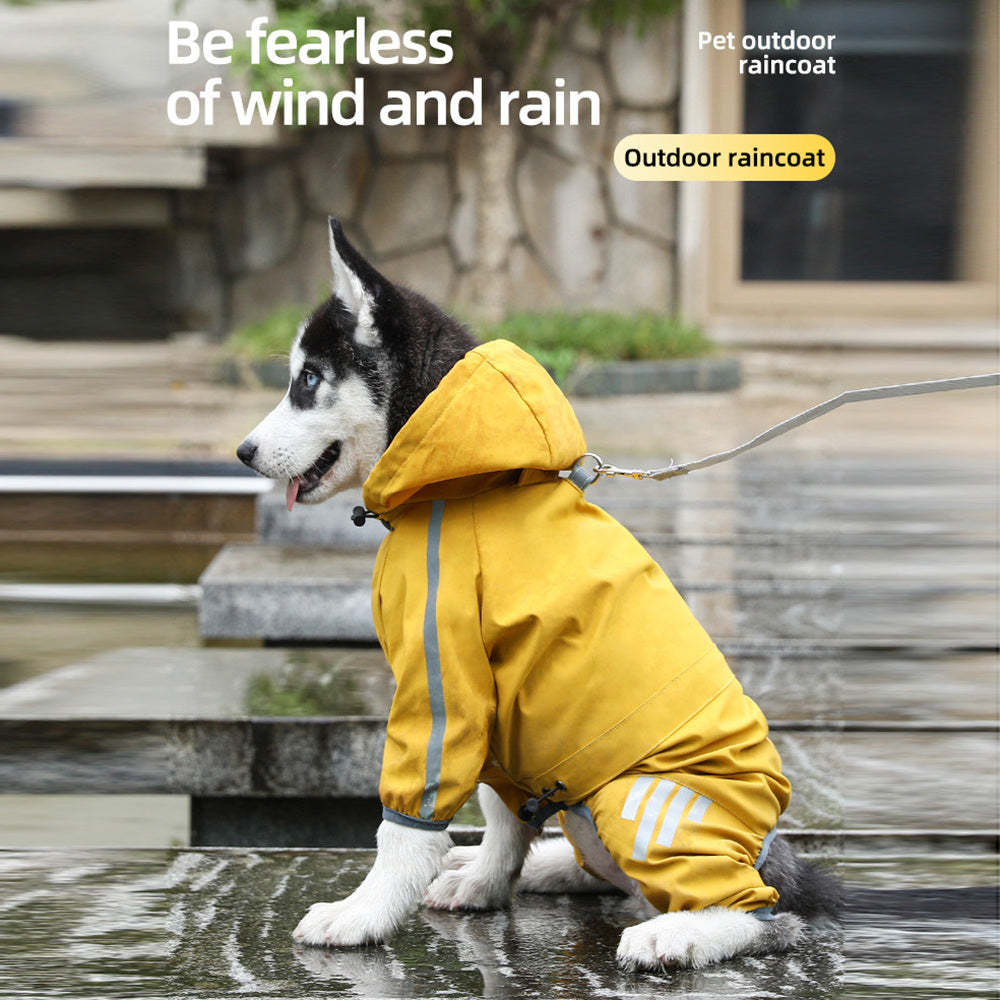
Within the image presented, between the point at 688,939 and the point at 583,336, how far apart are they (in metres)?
6.28

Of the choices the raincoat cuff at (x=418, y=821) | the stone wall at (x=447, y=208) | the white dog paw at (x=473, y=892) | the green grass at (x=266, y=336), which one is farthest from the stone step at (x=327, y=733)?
the stone wall at (x=447, y=208)

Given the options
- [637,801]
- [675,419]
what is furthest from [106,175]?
[637,801]

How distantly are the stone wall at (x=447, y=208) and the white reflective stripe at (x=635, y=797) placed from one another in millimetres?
7524

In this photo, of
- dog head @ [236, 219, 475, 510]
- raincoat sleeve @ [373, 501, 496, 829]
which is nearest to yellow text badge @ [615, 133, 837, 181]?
dog head @ [236, 219, 475, 510]

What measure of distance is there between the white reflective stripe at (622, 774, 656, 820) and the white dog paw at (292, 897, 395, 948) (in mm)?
471

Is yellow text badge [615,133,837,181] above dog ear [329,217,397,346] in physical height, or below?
above

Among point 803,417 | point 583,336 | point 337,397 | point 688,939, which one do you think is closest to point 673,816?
point 688,939

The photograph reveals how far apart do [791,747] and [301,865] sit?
1.35 meters

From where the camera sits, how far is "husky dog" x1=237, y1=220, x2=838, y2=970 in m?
2.08

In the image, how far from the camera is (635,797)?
209 cm

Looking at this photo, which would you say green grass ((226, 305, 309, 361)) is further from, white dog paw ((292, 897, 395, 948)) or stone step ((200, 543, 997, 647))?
white dog paw ((292, 897, 395, 948))

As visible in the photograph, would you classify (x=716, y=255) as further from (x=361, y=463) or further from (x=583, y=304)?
(x=361, y=463)

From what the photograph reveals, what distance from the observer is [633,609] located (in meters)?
2.13

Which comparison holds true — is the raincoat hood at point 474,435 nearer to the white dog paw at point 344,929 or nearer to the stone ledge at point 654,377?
the white dog paw at point 344,929
